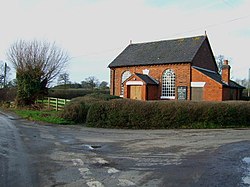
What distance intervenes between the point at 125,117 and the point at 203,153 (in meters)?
7.28

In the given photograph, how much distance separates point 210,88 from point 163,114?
45.4ft

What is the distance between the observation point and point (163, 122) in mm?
15008

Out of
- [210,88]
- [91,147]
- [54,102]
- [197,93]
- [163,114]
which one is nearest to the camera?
[91,147]

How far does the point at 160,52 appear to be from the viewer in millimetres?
32812

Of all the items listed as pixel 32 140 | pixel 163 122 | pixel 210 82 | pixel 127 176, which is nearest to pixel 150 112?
pixel 163 122

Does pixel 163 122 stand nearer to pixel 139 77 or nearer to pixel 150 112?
pixel 150 112

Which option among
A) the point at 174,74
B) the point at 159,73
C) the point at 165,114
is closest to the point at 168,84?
the point at 174,74

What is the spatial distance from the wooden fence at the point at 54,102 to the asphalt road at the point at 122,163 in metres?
12.7

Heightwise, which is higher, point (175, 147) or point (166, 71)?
point (166, 71)

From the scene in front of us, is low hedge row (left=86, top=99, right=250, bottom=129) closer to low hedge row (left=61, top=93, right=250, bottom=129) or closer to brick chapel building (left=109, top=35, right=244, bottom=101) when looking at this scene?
low hedge row (left=61, top=93, right=250, bottom=129)

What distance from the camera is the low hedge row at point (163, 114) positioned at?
15008 mm

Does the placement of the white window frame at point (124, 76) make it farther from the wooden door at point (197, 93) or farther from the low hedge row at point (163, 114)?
the low hedge row at point (163, 114)

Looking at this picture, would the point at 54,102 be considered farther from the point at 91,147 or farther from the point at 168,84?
the point at 91,147

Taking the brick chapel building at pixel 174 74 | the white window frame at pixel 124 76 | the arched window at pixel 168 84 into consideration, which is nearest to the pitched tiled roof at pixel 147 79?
the brick chapel building at pixel 174 74
